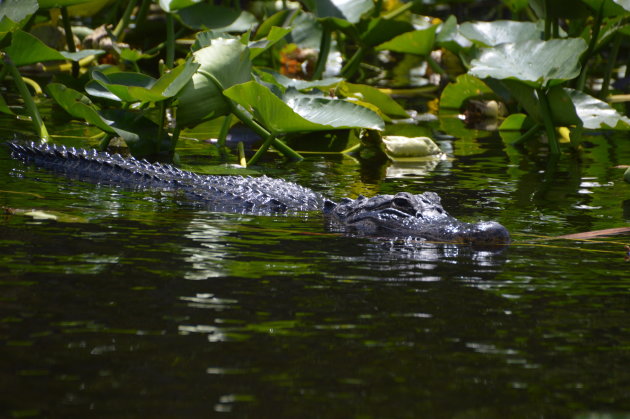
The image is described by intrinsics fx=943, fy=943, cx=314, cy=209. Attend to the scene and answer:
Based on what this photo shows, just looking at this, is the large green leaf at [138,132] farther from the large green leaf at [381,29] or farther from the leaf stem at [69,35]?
the large green leaf at [381,29]

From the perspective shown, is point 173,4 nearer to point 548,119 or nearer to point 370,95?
point 370,95

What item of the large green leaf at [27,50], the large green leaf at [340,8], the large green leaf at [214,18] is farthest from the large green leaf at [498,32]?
the large green leaf at [27,50]

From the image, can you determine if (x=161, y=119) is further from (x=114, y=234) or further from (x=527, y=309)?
(x=527, y=309)

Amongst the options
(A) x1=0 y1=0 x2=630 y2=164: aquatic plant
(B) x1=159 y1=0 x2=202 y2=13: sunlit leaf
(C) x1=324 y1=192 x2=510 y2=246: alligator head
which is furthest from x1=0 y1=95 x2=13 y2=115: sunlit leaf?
(C) x1=324 y1=192 x2=510 y2=246: alligator head

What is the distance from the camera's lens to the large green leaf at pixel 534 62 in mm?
6707

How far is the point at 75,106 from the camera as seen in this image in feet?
21.6

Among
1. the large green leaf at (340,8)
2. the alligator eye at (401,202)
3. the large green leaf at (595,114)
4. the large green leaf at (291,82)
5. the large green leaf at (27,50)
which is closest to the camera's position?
the alligator eye at (401,202)

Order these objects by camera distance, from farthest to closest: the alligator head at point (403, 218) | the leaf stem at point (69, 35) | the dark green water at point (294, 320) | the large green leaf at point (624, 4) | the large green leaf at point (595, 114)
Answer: the leaf stem at point (69, 35) → the large green leaf at point (624, 4) → the large green leaf at point (595, 114) → the alligator head at point (403, 218) → the dark green water at point (294, 320)

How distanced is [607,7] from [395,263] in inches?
186

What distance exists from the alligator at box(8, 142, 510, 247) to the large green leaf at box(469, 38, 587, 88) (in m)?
1.97

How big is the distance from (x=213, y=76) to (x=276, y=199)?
1.36m

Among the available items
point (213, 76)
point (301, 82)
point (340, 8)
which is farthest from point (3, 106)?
point (340, 8)

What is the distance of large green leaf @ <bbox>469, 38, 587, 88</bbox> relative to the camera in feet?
22.0

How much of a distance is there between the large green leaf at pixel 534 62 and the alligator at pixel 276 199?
6.47 ft
